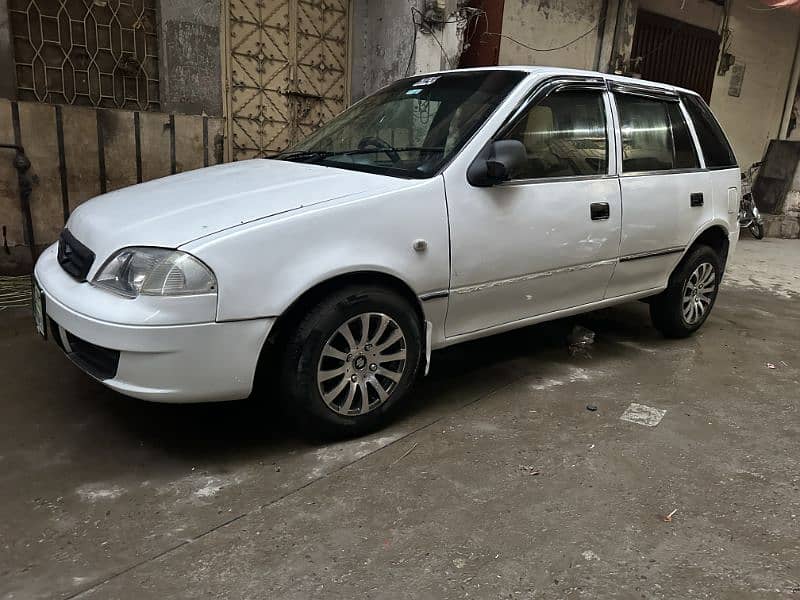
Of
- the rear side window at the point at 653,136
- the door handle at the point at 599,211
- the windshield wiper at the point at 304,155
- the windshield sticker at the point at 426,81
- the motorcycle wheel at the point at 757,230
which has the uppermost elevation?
the windshield sticker at the point at 426,81

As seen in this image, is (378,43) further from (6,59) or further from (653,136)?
(653,136)

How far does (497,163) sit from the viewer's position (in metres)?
2.90

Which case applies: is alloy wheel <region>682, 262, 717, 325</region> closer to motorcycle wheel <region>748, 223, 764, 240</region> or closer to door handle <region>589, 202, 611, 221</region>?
door handle <region>589, 202, 611, 221</region>

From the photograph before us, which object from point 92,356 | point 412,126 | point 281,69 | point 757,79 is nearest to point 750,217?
point 757,79

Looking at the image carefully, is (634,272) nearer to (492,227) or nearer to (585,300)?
(585,300)

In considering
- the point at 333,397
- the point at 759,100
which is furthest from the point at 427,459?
the point at 759,100

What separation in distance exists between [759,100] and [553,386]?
35.9ft

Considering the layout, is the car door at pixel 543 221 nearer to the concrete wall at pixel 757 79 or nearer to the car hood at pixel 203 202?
the car hood at pixel 203 202

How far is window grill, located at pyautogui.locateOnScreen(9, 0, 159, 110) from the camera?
5.40 meters

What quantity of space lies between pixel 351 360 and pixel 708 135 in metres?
3.31

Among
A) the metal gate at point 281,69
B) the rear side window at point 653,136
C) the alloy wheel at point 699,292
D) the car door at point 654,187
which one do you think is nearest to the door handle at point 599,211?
the car door at point 654,187

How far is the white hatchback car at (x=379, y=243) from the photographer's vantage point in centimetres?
237

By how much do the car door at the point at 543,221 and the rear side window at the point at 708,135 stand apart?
1077 mm

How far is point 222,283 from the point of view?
7.65 feet
